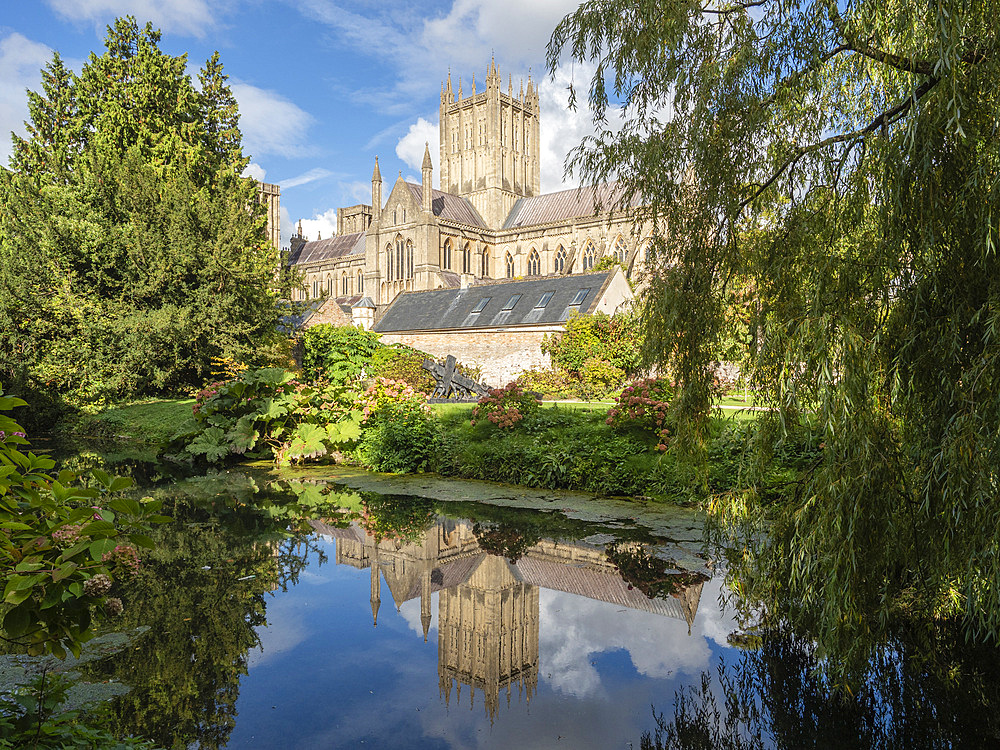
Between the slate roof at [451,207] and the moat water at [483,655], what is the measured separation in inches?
1948

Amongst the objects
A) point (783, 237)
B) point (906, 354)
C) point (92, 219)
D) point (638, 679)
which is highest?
point (92, 219)

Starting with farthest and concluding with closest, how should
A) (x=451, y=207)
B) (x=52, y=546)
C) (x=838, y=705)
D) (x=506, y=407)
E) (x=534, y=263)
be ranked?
(x=451, y=207) → (x=534, y=263) → (x=506, y=407) → (x=838, y=705) → (x=52, y=546)

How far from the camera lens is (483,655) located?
5102 millimetres

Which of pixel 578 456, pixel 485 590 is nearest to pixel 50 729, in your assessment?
pixel 485 590

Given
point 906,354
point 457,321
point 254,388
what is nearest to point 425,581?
point 906,354

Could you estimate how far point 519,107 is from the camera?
69.4 meters

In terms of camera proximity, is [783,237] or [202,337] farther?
[202,337]

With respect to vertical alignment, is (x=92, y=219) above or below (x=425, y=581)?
above

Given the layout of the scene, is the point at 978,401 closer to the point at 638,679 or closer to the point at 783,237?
the point at 783,237

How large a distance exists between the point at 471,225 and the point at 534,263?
6.21 m

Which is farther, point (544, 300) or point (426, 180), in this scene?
point (426, 180)

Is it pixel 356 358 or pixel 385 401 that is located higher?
pixel 356 358

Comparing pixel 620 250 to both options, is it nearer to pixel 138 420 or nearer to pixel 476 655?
pixel 138 420

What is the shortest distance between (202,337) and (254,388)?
8.46 meters
